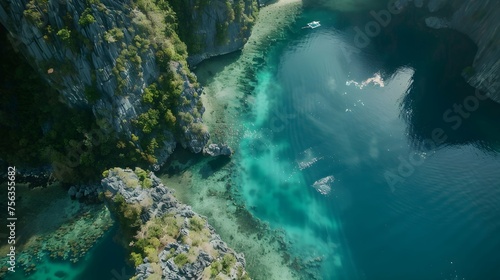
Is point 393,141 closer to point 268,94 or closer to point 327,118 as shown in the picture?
point 327,118

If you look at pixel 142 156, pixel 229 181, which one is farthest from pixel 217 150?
pixel 142 156

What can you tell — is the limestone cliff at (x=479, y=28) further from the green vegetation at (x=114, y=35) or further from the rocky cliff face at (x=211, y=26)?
the green vegetation at (x=114, y=35)

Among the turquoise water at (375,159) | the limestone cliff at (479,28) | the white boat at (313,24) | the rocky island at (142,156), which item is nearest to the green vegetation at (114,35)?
the rocky island at (142,156)

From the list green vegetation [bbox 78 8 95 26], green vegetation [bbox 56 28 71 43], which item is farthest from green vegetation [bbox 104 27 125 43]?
green vegetation [bbox 56 28 71 43]

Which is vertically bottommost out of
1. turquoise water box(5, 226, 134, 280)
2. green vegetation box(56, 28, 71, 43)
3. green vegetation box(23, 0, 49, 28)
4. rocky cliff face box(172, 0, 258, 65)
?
turquoise water box(5, 226, 134, 280)

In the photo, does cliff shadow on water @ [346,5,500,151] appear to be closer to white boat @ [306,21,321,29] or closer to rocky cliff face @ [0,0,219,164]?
white boat @ [306,21,321,29]

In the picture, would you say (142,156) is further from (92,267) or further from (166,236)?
(92,267)

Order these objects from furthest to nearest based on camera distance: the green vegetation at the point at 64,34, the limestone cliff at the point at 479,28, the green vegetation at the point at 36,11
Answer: the limestone cliff at the point at 479,28
the green vegetation at the point at 64,34
the green vegetation at the point at 36,11

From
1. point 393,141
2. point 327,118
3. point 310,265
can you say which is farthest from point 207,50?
point 310,265
